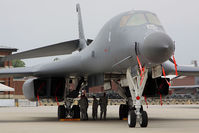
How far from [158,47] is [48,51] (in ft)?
22.6

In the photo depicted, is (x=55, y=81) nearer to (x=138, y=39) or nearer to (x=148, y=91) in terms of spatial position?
(x=148, y=91)

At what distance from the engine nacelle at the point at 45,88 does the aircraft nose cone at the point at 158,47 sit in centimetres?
715

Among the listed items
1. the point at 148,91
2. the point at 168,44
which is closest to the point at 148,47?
the point at 168,44

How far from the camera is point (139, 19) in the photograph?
1205cm

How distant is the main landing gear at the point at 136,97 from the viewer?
1138 centimetres

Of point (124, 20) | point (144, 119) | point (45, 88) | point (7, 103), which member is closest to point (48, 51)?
point (45, 88)

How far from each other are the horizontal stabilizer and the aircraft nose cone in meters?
5.83

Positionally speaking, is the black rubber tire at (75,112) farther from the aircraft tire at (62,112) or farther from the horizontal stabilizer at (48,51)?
the horizontal stabilizer at (48,51)

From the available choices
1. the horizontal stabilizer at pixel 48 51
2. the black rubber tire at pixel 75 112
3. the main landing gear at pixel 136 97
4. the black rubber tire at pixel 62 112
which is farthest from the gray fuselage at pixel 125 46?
the black rubber tire at pixel 62 112

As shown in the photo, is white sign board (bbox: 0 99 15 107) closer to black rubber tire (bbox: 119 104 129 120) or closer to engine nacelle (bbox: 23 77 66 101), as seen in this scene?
engine nacelle (bbox: 23 77 66 101)

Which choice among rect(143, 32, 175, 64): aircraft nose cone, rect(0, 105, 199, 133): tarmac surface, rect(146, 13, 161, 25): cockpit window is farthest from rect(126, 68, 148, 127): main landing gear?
rect(146, 13, 161, 25): cockpit window

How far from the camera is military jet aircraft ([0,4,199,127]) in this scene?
11219 millimetres

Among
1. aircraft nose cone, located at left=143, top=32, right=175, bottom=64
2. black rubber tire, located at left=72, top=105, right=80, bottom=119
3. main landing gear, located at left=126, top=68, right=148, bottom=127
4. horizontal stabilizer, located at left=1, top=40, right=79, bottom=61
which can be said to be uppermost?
horizontal stabilizer, located at left=1, top=40, right=79, bottom=61

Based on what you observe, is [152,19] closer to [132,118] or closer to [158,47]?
[158,47]
